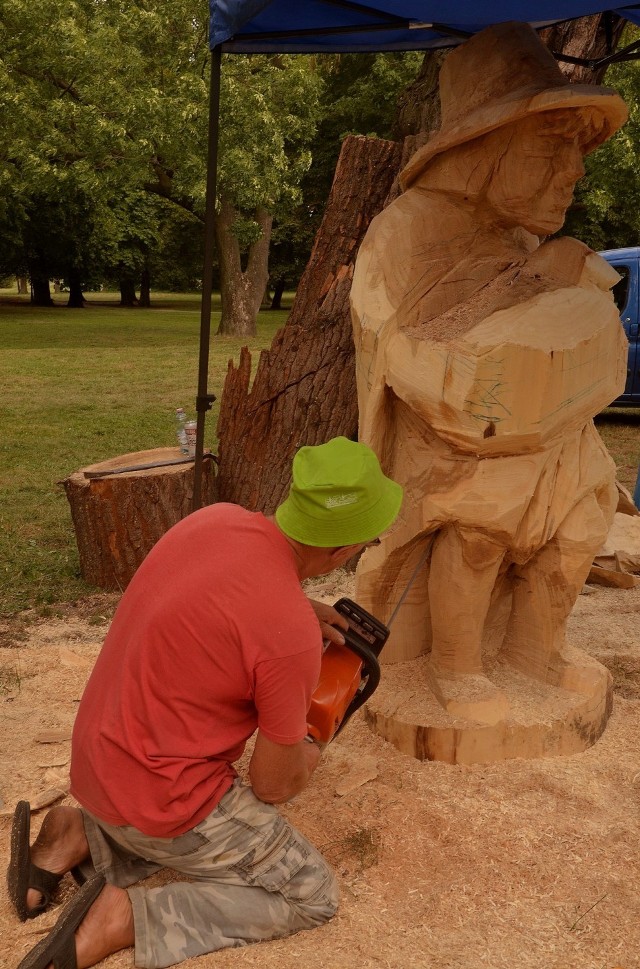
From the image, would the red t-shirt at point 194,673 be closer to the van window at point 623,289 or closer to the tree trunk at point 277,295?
the van window at point 623,289

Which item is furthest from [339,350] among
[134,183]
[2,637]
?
[134,183]

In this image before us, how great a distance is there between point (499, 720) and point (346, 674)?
2.55 ft

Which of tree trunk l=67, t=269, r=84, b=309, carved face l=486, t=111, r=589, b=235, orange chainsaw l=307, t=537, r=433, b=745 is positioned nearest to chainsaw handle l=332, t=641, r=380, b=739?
orange chainsaw l=307, t=537, r=433, b=745

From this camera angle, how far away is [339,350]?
15.7 feet

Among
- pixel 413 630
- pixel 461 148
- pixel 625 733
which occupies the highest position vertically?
pixel 461 148

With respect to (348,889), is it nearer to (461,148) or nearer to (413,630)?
(413,630)

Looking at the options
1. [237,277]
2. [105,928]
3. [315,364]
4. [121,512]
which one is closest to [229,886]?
[105,928]

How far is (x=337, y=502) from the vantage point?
2.05m

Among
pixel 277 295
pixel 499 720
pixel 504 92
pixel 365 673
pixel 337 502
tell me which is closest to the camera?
pixel 337 502

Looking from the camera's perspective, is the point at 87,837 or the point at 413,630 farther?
the point at 413,630

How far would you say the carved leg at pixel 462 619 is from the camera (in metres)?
2.98

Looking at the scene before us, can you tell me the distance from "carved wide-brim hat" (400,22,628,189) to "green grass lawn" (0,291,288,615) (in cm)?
316

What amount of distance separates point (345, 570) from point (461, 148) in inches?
113

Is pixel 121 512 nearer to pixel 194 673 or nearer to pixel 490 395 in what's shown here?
pixel 490 395
